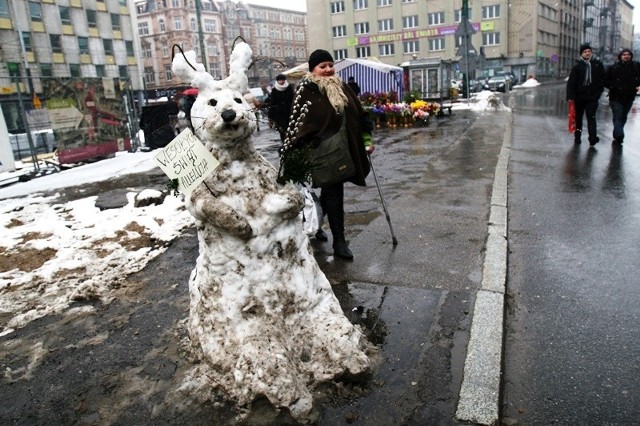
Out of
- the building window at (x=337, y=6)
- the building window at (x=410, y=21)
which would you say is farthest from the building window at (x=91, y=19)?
the building window at (x=410, y=21)

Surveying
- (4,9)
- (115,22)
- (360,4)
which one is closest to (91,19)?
(115,22)

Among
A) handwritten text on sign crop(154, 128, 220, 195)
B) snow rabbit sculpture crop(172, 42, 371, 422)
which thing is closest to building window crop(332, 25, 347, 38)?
snow rabbit sculpture crop(172, 42, 371, 422)

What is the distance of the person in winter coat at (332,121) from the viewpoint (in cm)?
432

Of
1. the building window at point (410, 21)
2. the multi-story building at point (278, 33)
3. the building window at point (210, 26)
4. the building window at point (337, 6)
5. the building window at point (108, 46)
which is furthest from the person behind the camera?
the multi-story building at point (278, 33)

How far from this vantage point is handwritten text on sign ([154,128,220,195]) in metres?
2.85

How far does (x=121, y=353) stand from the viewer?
3.53 meters

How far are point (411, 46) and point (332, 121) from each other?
223ft

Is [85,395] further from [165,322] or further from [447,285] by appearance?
[447,285]

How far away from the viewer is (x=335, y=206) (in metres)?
4.90

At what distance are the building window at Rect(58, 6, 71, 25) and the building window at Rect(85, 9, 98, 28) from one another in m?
2.03

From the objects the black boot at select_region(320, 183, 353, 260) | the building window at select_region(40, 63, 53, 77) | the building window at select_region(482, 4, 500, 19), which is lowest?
the black boot at select_region(320, 183, 353, 260)

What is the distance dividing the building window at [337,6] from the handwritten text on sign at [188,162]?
7331 centimetres

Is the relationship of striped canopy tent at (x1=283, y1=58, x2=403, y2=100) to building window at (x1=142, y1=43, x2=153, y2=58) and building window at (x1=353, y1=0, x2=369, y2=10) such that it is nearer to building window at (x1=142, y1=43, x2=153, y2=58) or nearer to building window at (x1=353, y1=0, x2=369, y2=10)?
building window at (x1=353, y1=0, x2=369, y2=10)

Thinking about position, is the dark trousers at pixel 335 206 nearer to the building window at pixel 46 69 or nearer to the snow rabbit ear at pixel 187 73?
the snow rabbit ear at pixel 187 73
